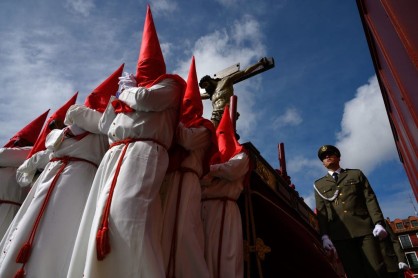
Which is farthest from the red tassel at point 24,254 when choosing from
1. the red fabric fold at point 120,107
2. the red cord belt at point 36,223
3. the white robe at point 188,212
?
the red fabric fold at point 120,107

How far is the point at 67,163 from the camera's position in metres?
2.87

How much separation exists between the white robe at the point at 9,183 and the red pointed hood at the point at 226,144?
8.07 ft

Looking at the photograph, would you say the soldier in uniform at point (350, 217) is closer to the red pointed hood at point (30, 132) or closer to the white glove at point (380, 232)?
the white glove at point (380, 232)

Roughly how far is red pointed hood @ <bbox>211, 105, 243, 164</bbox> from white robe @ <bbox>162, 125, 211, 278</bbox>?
0.54m

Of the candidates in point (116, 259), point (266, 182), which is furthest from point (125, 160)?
point (266, 182)

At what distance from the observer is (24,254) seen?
2.27 meters

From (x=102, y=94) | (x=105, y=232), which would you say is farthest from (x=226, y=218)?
(x=102, y=94)

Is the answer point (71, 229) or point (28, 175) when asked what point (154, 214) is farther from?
point (28, 175)

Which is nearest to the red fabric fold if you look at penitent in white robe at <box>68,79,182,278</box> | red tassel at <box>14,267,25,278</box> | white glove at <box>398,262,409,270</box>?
penitent in white robe at <box>68,79,182,278</box>

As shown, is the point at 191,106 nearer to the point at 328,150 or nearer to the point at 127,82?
the point at 127,82

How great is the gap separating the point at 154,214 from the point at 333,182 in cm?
279

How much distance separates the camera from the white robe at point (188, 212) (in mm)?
2320

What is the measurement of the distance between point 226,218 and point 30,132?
10.5 feet

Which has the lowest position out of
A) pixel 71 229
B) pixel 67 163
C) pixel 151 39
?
pixel 71 229
